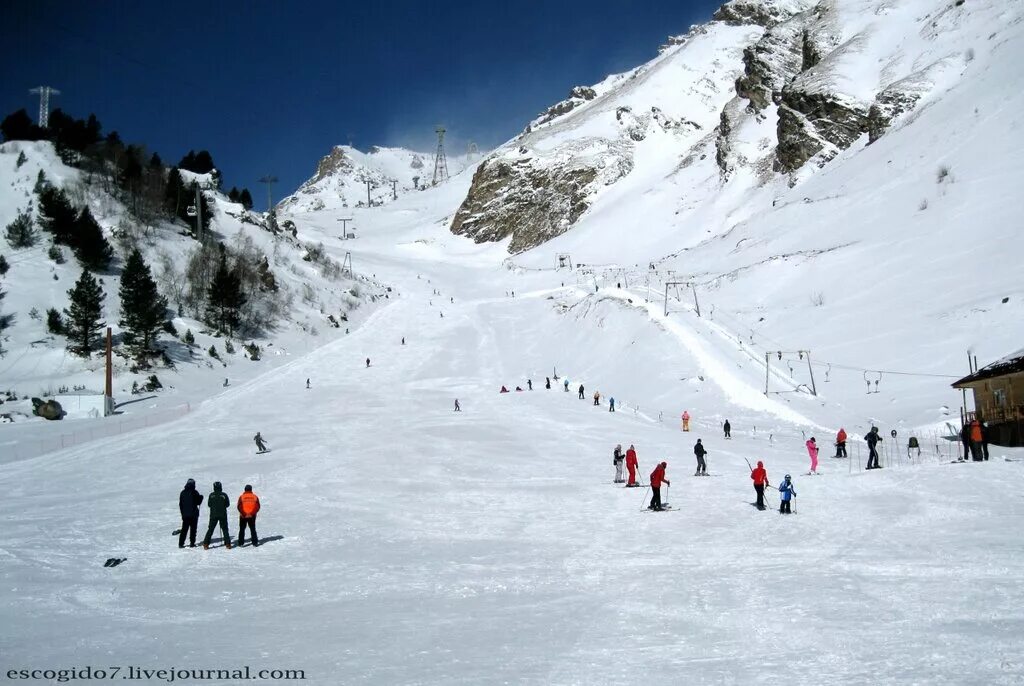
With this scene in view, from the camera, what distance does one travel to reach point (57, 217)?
5391 cm

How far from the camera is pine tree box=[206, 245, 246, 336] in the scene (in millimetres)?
54625

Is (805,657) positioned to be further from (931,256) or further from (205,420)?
(931,256)

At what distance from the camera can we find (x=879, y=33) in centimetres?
8600

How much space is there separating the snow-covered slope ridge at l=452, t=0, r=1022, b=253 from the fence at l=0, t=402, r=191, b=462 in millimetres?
64837

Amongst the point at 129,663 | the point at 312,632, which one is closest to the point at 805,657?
the point at 312,632

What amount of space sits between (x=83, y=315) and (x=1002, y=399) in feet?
150

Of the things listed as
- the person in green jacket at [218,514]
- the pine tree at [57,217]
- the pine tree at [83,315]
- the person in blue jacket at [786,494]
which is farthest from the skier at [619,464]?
the pine tree at [57,217]

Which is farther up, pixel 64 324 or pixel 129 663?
pixel 64 324

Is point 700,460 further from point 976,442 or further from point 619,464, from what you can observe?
point 976,442

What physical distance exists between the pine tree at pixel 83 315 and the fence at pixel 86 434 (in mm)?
10263

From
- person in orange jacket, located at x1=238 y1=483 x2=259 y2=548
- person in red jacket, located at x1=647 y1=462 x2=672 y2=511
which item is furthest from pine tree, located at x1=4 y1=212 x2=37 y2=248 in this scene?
person in red jacket, located at x1=647 y1=462 x2=672 y2=511

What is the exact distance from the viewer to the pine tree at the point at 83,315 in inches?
1658

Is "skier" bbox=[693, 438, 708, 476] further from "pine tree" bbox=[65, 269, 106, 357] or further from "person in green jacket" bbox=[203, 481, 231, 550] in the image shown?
"pine tree" bbox=[65, 269, 106, 357]

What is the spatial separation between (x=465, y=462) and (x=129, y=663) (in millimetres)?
15774
